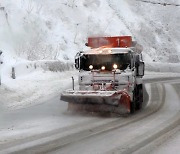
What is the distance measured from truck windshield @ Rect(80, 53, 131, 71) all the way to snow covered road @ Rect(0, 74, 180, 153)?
1.72m

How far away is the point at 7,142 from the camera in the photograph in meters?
9.05

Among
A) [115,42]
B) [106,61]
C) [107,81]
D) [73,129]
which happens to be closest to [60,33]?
[115,42]

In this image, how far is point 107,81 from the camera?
45.9 ft

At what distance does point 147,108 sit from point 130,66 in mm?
2427

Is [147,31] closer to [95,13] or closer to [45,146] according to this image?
[95,13]

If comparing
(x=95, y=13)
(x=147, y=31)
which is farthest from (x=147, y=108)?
(x=147, y=31)

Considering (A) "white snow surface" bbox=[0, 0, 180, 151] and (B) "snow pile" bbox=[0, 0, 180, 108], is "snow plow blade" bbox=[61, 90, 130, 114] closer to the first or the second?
(A) "white snow surface" bbox=[0, 0, 180, 151]

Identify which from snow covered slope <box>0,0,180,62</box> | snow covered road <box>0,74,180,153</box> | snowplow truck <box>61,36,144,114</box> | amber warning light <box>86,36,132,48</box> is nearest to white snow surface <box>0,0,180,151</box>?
snow covered slope <box>0,0,180,62</box>

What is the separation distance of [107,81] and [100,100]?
1.22 m

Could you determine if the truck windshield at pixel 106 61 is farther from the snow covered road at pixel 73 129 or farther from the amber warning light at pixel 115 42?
the snow covered road at pixel 73 129

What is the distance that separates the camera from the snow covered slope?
29.9 meters

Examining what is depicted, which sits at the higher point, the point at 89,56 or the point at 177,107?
the point at 89,56

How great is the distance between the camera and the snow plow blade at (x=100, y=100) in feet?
42.1

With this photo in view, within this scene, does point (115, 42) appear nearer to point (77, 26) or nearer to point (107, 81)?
point (107, 81)
